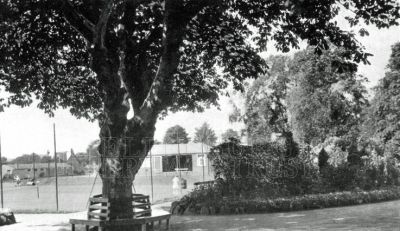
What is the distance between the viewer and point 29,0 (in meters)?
11.0

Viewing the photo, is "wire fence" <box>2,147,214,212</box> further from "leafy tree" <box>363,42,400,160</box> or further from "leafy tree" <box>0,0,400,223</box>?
"leafy tree" <box>363,42,400,160</box>

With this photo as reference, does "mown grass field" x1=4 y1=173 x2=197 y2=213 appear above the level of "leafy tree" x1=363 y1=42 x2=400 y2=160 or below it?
below

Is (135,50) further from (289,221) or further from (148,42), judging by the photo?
(289,221)

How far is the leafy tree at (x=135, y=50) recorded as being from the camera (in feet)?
33.9

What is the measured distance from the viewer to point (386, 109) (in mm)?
26500

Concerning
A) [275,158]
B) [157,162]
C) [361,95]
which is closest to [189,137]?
[157,162]

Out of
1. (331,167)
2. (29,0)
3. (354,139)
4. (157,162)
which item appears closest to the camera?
(29,0)

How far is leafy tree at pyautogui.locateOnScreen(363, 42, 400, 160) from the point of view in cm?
2567

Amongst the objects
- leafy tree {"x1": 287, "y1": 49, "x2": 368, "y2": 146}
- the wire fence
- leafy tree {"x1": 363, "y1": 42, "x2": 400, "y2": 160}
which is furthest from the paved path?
leafy tree {"x1": 363, "y1": 42, "x2": 400, "y2": 160}

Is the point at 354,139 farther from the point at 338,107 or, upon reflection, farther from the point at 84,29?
the point at 84,29

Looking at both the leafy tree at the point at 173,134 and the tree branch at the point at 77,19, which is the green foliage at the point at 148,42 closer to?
the tree branch at the point at 77,19

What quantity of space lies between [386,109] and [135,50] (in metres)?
18.6

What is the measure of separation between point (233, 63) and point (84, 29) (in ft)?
18.5

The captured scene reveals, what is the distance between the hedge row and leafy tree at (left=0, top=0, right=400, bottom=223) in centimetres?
374
